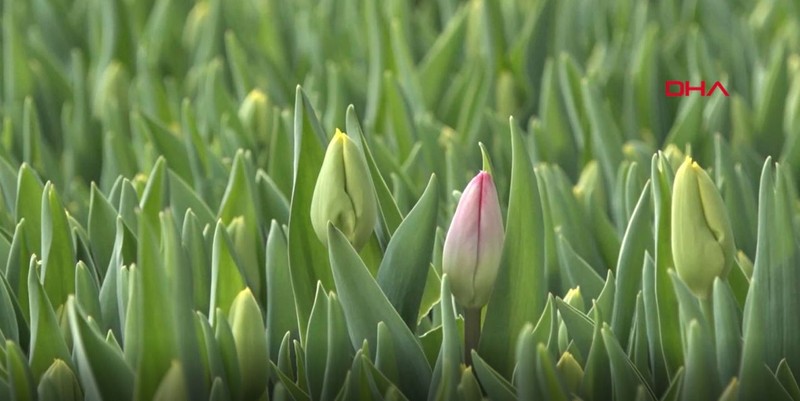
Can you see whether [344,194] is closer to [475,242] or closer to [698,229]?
[475,242]

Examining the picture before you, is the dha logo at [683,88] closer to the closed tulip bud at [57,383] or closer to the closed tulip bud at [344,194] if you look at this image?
the closed tulip bud at [344,194]

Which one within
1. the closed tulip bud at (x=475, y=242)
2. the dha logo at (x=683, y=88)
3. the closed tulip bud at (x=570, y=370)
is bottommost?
the closed tulip bud at (x=570, y=370)

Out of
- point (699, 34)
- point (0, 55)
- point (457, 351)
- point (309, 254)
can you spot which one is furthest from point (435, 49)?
point (457, 351)

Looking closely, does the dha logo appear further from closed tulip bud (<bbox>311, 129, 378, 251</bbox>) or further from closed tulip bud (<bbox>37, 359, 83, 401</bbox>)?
closed tulip bud (<bbox>37, 359, 83, 401</bbox>)

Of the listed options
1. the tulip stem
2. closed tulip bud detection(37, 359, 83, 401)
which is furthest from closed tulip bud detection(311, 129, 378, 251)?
closed tulip bud detection(37, 359, 83, 401)

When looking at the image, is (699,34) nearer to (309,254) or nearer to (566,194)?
(566,194)

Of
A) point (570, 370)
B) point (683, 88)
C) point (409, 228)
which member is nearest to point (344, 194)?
point (409, 228)

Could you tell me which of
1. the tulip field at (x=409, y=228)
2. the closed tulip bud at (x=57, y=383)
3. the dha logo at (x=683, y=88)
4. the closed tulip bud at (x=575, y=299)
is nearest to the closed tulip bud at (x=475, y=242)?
the tulip field at (x=409, y=228)
